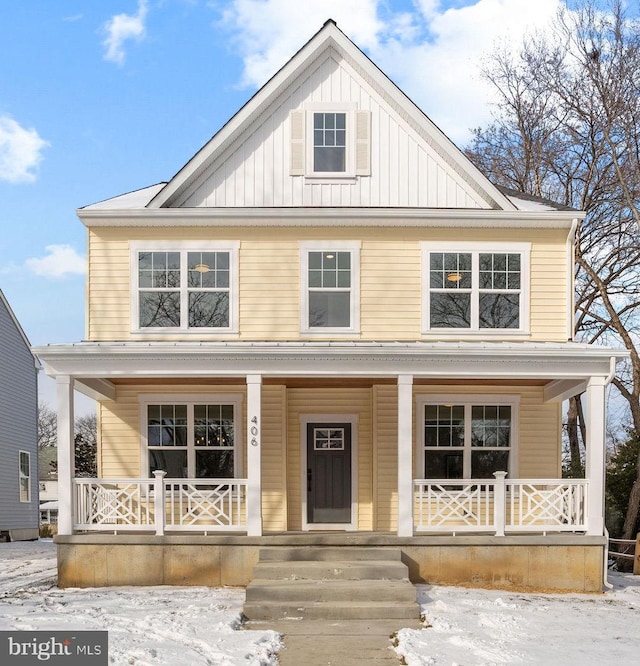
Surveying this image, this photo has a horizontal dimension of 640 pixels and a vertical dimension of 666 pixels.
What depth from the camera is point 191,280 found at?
13.5 m

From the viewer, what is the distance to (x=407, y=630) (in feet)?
28.0

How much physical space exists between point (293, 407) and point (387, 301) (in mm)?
2604

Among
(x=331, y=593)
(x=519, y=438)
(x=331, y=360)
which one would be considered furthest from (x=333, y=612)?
(x=519, y=438)

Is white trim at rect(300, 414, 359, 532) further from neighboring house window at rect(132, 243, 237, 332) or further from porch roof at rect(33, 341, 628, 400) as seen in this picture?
neighboring house window at rect(132, 243, 237, 332)

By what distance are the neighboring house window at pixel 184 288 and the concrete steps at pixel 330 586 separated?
438cm

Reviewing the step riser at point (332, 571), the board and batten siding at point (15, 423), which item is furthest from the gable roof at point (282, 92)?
the board and batten siding at point (15, 423)

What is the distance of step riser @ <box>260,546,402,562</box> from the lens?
11.3 m

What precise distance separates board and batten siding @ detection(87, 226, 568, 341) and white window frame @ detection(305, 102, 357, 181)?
1.03 meters

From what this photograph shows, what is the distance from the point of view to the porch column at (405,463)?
11.6 metres

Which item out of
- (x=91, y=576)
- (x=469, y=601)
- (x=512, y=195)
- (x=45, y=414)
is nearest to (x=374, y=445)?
(x=469, y=601)

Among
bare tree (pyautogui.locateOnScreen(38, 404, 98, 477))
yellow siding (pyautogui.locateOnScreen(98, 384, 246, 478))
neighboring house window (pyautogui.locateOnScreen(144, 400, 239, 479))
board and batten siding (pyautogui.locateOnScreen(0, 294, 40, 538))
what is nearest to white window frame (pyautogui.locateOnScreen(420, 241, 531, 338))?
yellow siding (pyautogui.locateOnScreen(98, 384, 246, 478))

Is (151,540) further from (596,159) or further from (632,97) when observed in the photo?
(596,159)

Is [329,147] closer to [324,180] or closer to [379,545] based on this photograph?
[324,180]

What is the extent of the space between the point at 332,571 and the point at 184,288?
571 cm
